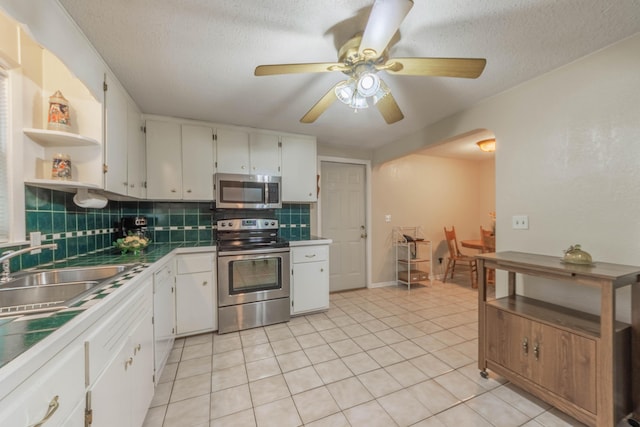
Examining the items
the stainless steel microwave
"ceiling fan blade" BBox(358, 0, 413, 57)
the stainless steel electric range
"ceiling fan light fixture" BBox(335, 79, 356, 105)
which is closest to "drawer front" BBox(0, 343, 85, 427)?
"ceiling fan blade" BBox(358, 0, 413, 57)

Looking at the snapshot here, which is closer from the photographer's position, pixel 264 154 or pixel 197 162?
pixel 197 162

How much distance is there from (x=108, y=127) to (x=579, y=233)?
3309 mm

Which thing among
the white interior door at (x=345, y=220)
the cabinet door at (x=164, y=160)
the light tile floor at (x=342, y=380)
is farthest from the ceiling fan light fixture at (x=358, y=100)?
the white interior door at (x=345, y=220)

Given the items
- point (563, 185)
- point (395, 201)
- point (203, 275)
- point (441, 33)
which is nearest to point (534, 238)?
point (563, 185)

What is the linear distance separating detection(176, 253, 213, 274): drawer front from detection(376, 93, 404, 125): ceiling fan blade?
2.08 metres

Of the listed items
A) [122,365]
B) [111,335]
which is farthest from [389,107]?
[122,365]

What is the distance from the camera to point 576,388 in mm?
1404

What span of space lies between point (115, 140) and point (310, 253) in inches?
81.2

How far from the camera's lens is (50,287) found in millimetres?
1188

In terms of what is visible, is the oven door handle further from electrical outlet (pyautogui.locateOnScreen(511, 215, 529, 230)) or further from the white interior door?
electrical outlet (pyautogui.locateOnScreen(511, 215, 529, 230))

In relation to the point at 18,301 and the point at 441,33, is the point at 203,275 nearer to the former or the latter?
the point at 18,301

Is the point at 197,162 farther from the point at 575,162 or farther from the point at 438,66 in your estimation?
the point at 575,162

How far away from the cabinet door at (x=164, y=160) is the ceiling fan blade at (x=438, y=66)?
2302mm

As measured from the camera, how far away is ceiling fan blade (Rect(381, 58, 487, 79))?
4.12 feet
